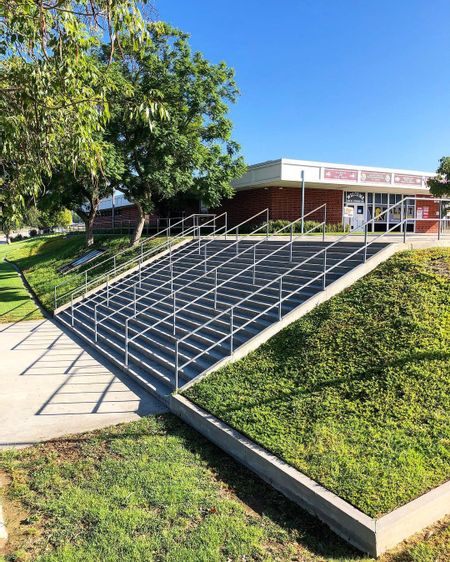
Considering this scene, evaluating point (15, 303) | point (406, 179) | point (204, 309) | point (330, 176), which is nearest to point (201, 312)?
point (204, 309)

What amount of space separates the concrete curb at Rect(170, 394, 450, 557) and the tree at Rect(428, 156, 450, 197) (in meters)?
20.7

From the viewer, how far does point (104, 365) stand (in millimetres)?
8898

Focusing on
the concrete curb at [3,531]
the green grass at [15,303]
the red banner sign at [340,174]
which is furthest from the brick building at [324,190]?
the concrete curb at [3,531]

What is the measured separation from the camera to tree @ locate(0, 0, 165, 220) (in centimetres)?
371

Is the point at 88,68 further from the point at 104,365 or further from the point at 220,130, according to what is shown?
the point at 220,130

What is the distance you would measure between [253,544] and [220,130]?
16651 mm

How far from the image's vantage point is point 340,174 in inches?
873

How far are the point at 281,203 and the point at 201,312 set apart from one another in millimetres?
14601

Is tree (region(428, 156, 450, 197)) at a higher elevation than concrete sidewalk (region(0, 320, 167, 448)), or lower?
higher

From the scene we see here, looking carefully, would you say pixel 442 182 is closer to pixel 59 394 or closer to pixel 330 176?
pixel 330 176

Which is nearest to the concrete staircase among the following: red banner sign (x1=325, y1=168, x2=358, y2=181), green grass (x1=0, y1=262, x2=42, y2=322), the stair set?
the stair set

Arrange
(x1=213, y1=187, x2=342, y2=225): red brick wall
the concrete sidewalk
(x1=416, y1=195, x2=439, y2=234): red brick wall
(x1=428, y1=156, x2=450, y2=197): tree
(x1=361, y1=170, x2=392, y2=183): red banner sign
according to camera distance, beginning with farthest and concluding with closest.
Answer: (x1=416, y1=195, x2=439, y2=234): red brick wall → (x1=213, y1=187, x2=342, y2=225): red brick wall → (x1=361, y1=170, x2=392, y2=183): red banner sign → (x1=428, y1=156, x2=450, y2=197): tree → the concrete sidewalk

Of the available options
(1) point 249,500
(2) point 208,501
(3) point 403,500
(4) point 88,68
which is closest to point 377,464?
(3) point 403,500

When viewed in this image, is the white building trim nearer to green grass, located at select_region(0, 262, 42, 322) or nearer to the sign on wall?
the sign on wall
